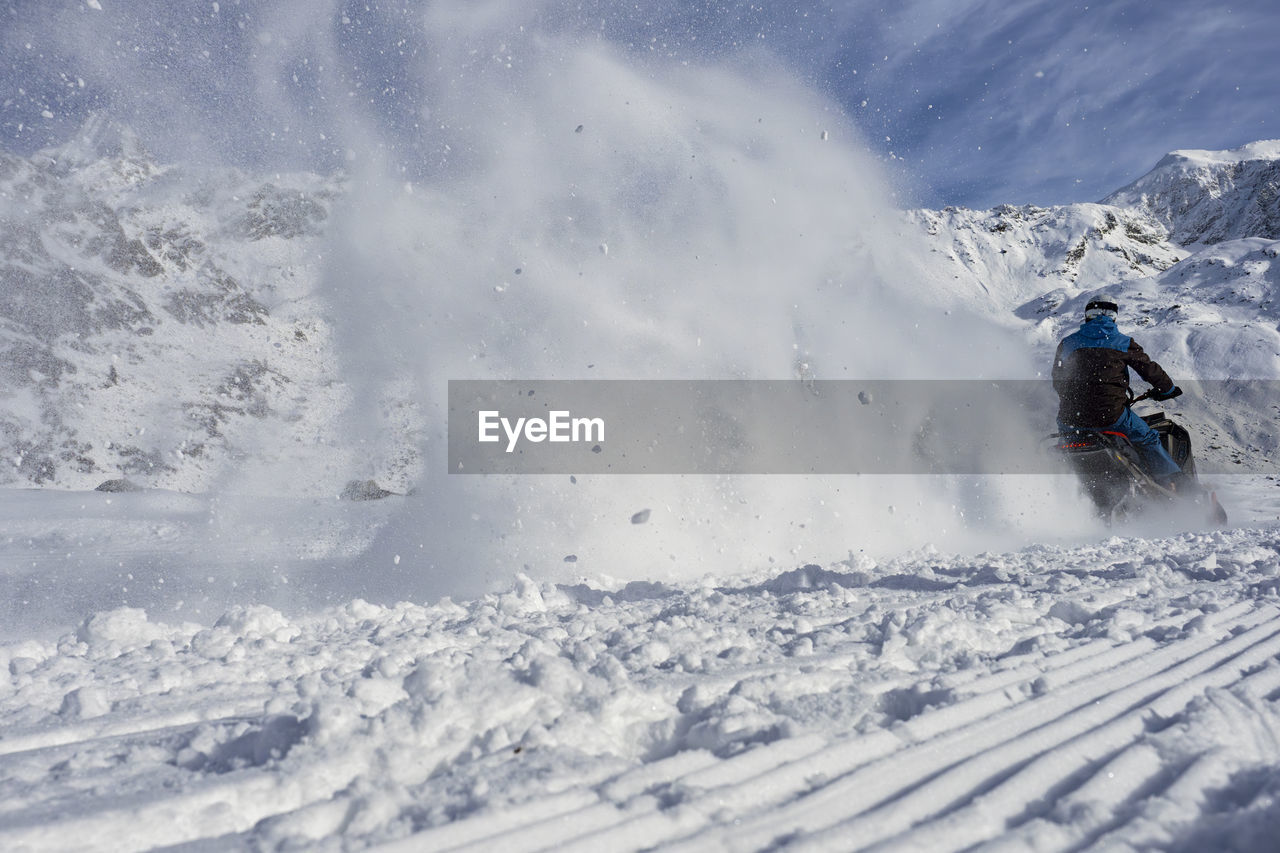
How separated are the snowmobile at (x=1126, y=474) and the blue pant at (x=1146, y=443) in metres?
0.05

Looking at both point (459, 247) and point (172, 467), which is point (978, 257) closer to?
point (459, 247)

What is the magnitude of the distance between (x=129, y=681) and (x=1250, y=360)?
41.4 meters

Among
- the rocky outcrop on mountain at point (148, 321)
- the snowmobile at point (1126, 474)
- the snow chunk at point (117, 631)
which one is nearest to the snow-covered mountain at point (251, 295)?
the rocky outcrop on mountain at point (148, 321)

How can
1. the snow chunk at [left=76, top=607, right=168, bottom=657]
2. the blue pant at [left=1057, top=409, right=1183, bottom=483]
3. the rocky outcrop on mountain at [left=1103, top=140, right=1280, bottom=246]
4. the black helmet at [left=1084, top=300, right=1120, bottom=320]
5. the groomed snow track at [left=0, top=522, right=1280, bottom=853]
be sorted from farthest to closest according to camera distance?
the rocky outcrop on mountain at [left=1103, top=140, right=1280, bottom=246]
the blue pant at [left=1057, top=409, right=1183, bottom=483]
the black helmet at [left=1084, top=300, right=1120, bottom=320]
the snow chunk at [left=76, top=607, right=168, bottom=657]
the groomed snow track at [left=0, top=522, right=1280, bottom=853]

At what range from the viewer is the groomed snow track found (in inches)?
50.6

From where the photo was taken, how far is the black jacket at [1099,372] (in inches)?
242

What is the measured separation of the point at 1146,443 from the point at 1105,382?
2.90ft

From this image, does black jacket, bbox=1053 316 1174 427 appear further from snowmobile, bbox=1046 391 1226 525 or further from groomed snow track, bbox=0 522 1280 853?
groomed snow track, bbox=0 522 1280 853

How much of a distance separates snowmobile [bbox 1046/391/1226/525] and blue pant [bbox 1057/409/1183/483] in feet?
0.17

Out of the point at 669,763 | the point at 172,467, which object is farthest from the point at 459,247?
the point at 172,467

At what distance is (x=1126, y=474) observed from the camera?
6547 millimetres

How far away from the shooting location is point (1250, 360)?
30781mm

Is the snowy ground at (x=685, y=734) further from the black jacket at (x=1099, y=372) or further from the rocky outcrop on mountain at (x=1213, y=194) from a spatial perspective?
the rocky outcrop on mountain at (x=1213, y=194)

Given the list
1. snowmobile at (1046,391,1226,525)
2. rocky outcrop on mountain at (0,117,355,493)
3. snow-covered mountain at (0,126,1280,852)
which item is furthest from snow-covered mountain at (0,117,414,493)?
snowmobile at (1046,391,1226,525)
